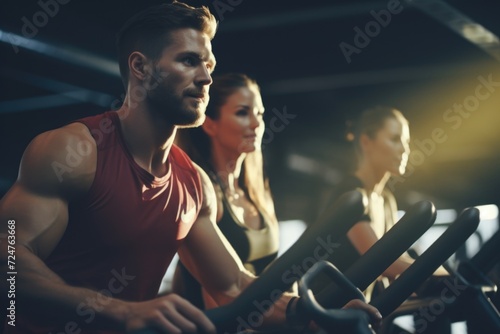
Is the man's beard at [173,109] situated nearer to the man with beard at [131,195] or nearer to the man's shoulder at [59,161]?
the man with beard at [131,195]

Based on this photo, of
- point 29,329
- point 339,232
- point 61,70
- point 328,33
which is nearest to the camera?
point 339,232

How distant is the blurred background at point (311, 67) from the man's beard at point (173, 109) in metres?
3.07

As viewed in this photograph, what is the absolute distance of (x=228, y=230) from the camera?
257 cm

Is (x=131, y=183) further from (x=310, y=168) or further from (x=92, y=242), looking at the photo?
(x=310, y=168)

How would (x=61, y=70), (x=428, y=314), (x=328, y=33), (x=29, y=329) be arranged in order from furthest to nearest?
(x=61, y=70) → (x=328, y=33) → (x=428, y=314) → (x=29, y=329)

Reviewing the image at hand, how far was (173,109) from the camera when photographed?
1721 millimetres

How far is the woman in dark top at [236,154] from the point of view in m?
2.71

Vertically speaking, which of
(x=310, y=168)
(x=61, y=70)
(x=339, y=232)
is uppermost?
(x=339, y=232)

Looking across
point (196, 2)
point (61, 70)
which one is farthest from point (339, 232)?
point (61, 70)

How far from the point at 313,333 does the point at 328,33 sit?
14.8 ft

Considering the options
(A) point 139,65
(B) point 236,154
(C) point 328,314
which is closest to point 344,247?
(B) point 236,154

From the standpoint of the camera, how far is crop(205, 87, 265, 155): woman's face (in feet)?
9.48

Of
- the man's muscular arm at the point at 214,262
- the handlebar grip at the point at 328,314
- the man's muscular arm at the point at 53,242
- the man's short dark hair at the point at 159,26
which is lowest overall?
the man's muscular arm at the point at 214,262

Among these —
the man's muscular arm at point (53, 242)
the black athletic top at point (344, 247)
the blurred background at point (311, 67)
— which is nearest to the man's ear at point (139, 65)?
the man's muscular arm at point (53, 242)
